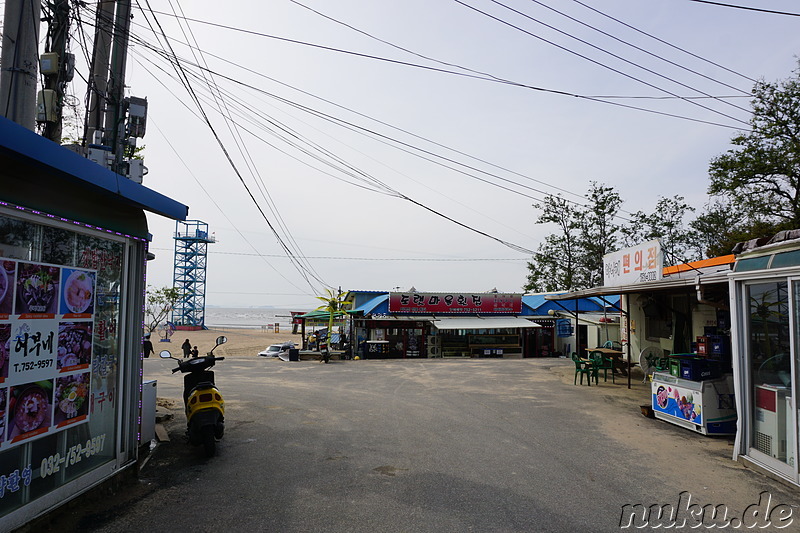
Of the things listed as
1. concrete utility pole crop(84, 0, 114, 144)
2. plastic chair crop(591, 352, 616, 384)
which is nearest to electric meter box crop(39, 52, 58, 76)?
concrete utility pole crop(84, 0, 114, 144)

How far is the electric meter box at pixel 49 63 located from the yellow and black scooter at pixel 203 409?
4223 mm

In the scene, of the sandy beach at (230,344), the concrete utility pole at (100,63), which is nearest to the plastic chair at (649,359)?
the concrete utility pole at (100,63)

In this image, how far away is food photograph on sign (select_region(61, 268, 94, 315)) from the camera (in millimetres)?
4414

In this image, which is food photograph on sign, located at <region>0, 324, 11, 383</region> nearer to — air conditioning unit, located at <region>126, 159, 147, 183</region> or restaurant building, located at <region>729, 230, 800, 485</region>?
air conditioning unit, located at <region>126, 159, 147, 183</region>

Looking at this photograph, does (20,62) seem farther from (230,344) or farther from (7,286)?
(230,344)

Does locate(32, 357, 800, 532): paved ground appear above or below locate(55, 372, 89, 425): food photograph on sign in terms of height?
below

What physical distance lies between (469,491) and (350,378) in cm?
1057

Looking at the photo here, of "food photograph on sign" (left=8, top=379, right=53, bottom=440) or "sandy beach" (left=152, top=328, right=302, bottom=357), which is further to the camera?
"sandy beach" (left=152, top=328, right=302, bottom=357)

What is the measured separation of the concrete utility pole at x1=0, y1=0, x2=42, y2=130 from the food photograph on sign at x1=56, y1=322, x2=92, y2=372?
9.56ft

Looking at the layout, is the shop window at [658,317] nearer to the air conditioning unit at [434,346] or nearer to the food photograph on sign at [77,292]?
the air conditioning unit at [434,346]

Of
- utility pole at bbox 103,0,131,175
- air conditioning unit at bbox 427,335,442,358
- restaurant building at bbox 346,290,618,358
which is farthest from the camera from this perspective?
air conditioning unit at bbox 427,335,442,358

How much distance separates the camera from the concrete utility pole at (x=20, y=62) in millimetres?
5590

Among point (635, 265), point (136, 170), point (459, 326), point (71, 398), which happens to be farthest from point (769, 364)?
point (459, 326)

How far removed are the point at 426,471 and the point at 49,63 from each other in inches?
297
